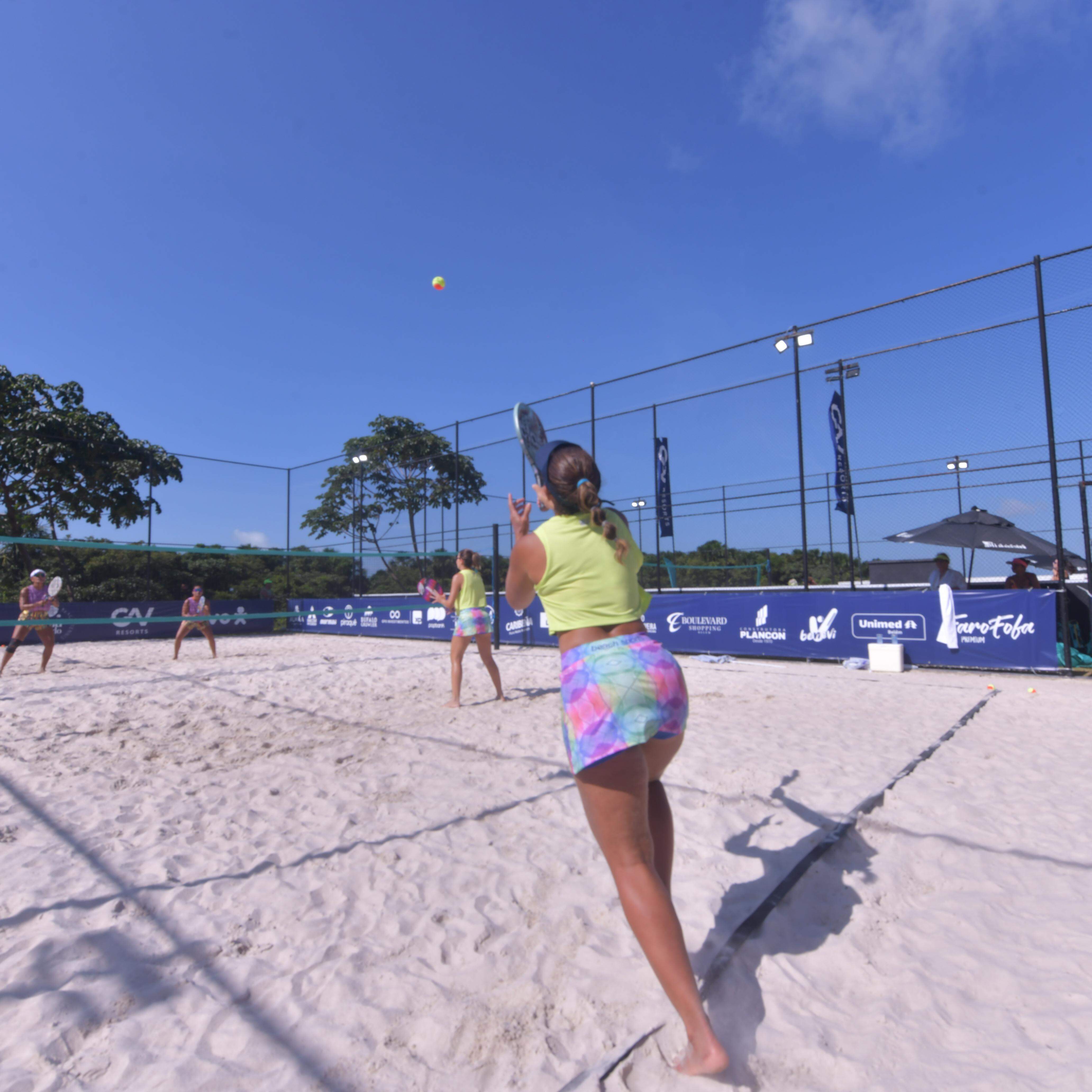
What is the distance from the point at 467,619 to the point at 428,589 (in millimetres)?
1792

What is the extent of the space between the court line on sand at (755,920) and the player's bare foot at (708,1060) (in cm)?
17

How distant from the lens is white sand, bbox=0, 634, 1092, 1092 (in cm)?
156

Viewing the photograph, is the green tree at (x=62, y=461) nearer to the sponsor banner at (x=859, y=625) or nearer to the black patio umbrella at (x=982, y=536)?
the sponsor banner at (x=859, y=625)

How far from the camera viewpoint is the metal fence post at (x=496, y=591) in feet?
35.3

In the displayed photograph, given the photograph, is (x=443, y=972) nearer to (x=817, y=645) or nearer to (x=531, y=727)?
(x=531, y=727)

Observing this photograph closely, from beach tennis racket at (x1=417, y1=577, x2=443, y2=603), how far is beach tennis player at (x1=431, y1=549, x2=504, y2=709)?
2.32 feet

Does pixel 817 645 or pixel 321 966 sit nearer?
pixel 321 966

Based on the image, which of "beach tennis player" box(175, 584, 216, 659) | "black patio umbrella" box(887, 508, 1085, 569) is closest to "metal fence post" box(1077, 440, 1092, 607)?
"black patio umbrella" box(887, 508, 1085, 569)

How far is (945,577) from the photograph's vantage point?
8.82 meters

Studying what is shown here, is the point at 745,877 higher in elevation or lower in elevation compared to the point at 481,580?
lower

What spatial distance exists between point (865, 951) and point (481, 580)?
15.3 feet

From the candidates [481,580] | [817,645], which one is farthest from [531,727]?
[817,645]

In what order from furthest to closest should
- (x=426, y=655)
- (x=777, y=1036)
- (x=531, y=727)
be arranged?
(x=426, y=655) → (x=531, y=727) → (x=777, y=1036)

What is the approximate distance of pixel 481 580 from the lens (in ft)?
20.5
